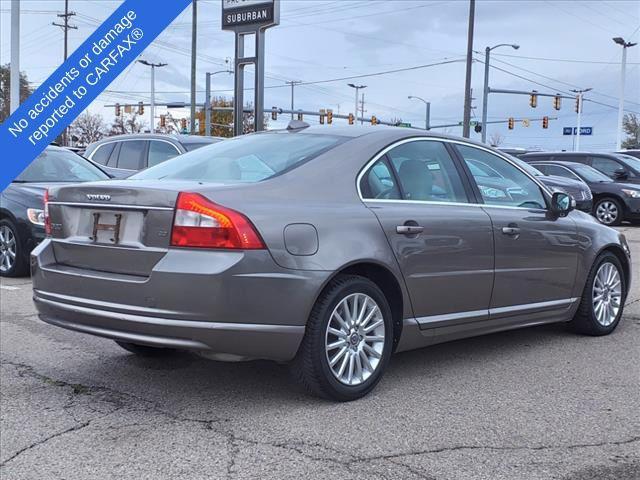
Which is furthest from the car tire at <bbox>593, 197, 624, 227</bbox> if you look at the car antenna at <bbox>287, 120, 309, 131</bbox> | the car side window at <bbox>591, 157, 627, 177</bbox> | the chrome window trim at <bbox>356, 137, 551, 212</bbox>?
the car antenna at <bbox>287, 120, 309, 131</bbox>

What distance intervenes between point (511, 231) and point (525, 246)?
0.65 ft

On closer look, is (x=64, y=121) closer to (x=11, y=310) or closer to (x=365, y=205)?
(x=365, y=205)

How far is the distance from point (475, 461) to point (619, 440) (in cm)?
82

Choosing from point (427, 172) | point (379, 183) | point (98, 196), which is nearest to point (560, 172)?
point (427, 172)

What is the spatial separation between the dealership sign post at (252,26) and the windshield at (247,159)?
7.42 metres

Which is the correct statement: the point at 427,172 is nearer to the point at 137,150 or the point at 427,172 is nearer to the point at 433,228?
the point at 433,228

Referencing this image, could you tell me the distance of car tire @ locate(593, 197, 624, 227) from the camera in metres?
16.5

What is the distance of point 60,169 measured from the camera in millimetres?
9406

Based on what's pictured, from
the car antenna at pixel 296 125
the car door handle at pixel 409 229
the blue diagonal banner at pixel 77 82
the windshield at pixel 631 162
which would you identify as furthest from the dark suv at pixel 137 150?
the windshield at pixel 631 162

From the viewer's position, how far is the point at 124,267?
3.83m

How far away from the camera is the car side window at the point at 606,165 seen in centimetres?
1747

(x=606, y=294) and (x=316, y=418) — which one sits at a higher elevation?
(x=606, y=294)

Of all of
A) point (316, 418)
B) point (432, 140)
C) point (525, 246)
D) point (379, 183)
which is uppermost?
point (432, 140)

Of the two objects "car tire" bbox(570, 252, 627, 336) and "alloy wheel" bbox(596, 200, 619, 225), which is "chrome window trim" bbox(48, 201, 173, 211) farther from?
"alloy wheel" bbox(596, 200, 619, 225)
